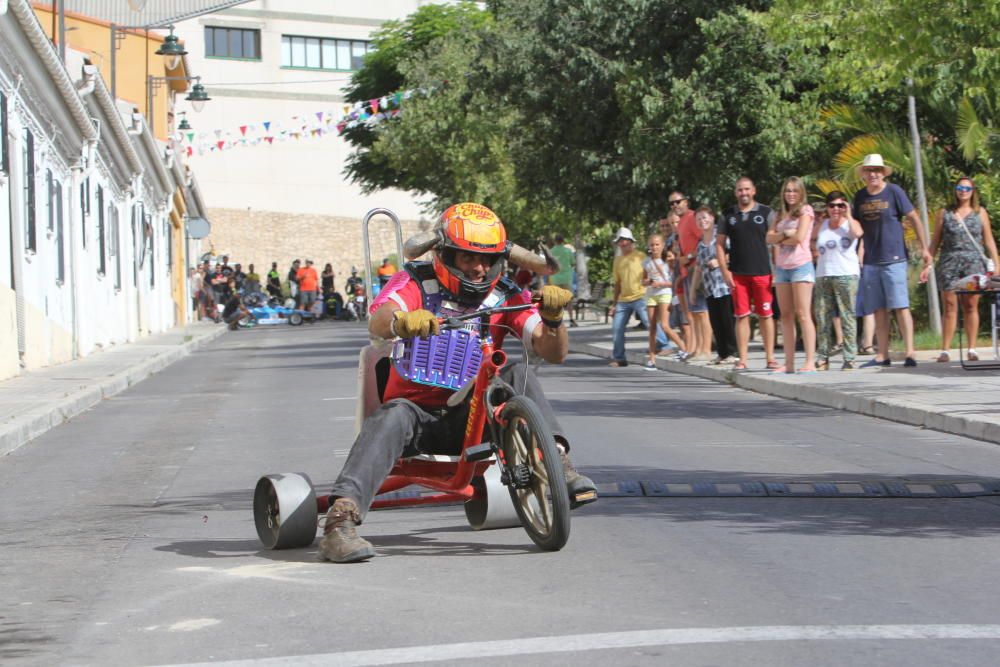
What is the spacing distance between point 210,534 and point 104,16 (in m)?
18.6

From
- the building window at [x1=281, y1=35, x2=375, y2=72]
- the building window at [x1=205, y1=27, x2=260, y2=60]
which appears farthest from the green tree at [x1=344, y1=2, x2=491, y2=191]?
the building window at [x1=205, y1=27, x2=260, y2=60]

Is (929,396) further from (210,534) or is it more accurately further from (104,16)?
(104,16)

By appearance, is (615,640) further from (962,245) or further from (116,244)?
(116,244)

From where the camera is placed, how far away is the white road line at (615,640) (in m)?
5.04

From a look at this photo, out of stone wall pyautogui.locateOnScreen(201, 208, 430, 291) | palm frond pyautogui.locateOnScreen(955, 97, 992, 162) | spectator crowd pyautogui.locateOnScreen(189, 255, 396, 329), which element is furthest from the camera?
stone wall pyautogui.locateOnScreen(201, 208, 430, 291)

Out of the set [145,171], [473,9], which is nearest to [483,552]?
[145,171]

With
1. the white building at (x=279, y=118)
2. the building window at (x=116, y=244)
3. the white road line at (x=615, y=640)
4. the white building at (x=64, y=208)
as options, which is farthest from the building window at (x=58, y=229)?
the white building at (x=279, y=118)

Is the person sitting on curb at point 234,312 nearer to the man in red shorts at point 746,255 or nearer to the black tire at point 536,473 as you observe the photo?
the man in red shorts at point 746,255

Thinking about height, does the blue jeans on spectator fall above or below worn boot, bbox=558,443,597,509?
above

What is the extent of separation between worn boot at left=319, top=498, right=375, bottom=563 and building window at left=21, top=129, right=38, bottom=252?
16.0 m

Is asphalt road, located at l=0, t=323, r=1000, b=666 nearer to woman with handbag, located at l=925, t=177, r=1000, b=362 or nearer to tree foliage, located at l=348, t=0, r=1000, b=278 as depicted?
woman with handbag, located at l=925, t=177, r=1000, b=362

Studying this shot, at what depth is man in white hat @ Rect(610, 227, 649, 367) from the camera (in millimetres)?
21344

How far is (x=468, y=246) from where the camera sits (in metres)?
7.17

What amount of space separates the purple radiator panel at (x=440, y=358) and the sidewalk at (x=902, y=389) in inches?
200
